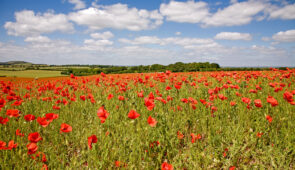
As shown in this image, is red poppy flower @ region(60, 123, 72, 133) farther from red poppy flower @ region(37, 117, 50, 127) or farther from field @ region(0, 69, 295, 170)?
red poppy flower @ region(37, 117, 50, 127)

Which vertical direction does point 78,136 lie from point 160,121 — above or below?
below

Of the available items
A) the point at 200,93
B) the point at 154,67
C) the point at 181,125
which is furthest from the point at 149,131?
the point at 154,67

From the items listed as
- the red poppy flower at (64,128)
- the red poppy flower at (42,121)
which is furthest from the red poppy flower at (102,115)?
the red poppy flower at (42,121)

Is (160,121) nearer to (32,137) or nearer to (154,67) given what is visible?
(32,137)

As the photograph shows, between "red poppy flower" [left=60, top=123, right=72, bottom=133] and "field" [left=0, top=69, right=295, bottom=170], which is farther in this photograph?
"field" [left=0, top=69, right=295, bottom=170]

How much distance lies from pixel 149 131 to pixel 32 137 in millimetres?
1419

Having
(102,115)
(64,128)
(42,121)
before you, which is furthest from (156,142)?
(42,121)

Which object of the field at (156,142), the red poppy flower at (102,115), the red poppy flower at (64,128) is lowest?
the field at (156,142)

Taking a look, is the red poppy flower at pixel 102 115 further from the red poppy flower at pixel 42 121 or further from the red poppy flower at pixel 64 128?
the red poppy flower at pixel 42 121

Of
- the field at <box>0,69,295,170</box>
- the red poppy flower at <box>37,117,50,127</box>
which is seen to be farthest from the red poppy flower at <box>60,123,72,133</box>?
the red poppy flower at <box>37,117,50,127</box>

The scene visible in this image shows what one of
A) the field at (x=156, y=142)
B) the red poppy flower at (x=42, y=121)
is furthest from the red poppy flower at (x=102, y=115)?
the red poppy flower at (x=42, y=121)

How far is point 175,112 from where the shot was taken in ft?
10.8

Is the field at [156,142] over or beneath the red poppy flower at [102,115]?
beneath

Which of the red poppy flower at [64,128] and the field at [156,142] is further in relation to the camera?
the field at [156,142]
